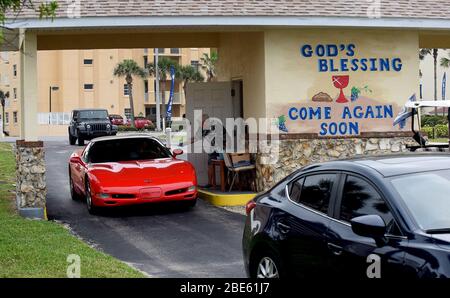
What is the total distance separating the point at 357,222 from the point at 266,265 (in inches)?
61.1

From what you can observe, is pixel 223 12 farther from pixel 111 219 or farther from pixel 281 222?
pixel 281 222

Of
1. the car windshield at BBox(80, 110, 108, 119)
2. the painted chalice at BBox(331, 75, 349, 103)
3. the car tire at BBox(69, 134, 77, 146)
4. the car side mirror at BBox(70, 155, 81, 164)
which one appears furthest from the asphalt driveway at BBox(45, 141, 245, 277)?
the car tire at BBox(69, 134, 77, 146)

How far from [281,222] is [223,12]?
27.8 feet

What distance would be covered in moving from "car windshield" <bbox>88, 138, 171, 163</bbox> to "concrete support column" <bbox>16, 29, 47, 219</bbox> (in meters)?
1.45

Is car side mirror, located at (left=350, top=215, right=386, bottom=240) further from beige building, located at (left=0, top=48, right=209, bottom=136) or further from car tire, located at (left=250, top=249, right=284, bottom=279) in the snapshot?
beige building, located at (left=0, top=48, right=209, bottom=136)

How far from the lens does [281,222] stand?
21.1ft

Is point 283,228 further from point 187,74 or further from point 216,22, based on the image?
point 187,74

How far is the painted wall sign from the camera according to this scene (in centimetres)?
1527

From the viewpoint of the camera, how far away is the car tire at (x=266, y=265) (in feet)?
20.7

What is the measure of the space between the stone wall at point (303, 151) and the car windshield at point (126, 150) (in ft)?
6.67

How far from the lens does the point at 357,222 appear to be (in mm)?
5223

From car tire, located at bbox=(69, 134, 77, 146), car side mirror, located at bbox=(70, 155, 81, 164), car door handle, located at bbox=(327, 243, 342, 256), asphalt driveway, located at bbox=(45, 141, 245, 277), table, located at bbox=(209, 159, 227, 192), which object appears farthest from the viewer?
car tire, located at bbox=(69, 134, 77, 146)

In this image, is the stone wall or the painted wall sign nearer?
the stone wall
